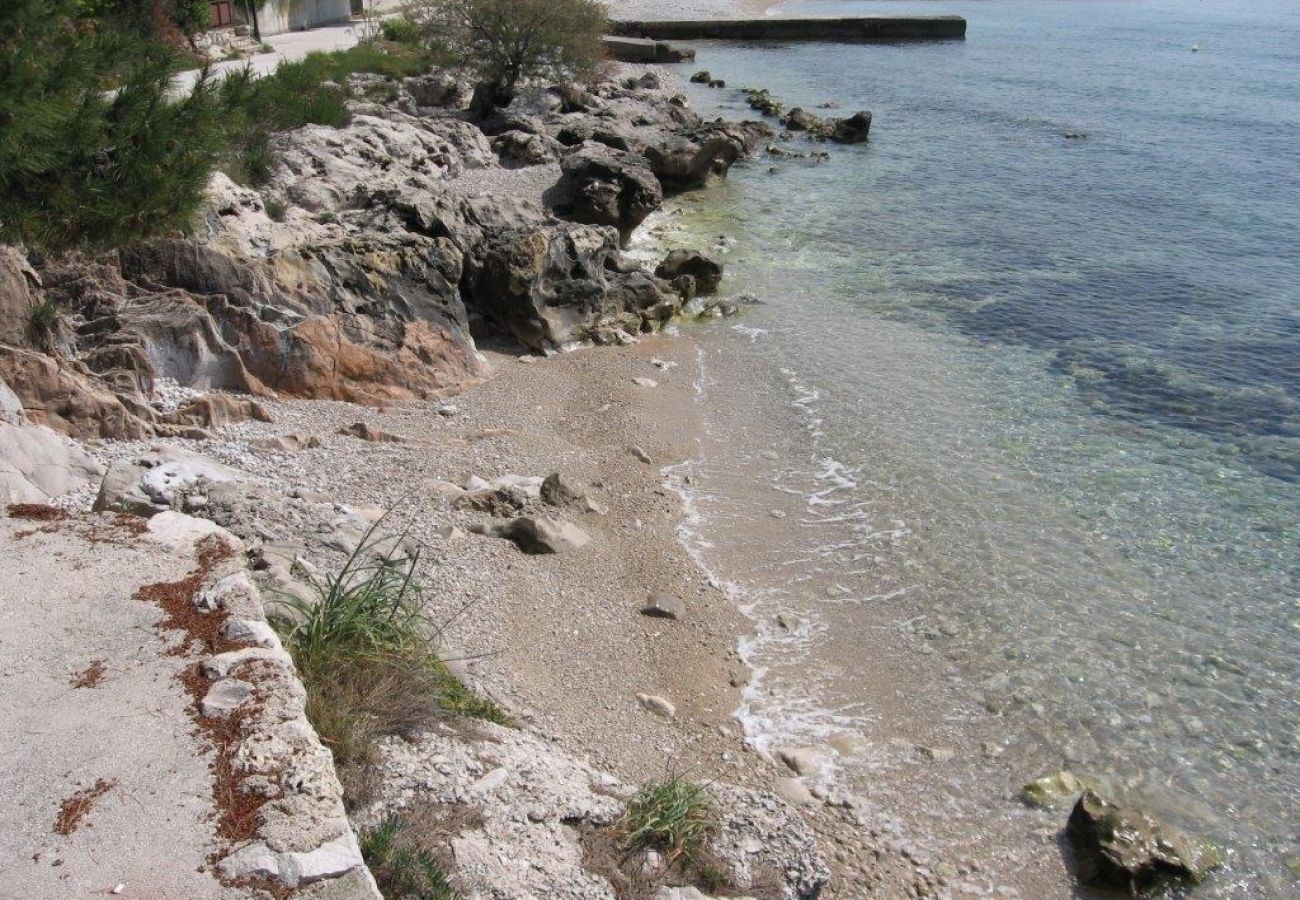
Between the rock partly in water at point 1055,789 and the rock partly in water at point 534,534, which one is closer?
the rock partly in water at point 1055,789

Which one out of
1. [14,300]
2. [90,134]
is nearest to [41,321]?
[14,300]

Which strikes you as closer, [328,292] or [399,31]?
[328,292]

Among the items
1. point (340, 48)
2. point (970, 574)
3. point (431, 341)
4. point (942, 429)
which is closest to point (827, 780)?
point (970, 574)

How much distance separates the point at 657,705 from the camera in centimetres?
971

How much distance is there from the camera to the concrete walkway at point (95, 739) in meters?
5.12

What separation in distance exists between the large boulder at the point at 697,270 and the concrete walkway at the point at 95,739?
49.4ft

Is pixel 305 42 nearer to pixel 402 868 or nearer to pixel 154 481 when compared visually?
pixel 154 481

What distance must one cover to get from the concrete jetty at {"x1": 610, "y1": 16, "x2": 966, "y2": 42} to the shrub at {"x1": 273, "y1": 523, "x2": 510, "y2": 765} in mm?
59076

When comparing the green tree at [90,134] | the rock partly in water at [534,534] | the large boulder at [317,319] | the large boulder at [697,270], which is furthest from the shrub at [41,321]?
the large boulder at [697,270]

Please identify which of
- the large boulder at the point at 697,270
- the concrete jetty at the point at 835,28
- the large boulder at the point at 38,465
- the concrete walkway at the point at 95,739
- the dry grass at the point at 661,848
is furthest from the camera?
the concrete jetty at the point at 835,28

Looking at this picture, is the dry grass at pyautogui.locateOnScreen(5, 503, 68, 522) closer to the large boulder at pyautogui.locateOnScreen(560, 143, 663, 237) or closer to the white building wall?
the large boulder at pyautogui.locateOnScreen(560, 143, 663, 237)

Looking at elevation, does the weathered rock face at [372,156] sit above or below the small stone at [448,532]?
above

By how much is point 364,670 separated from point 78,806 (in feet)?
6.90

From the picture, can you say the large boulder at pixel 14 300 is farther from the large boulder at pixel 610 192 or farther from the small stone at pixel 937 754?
the large boulder at pixel 610 192
